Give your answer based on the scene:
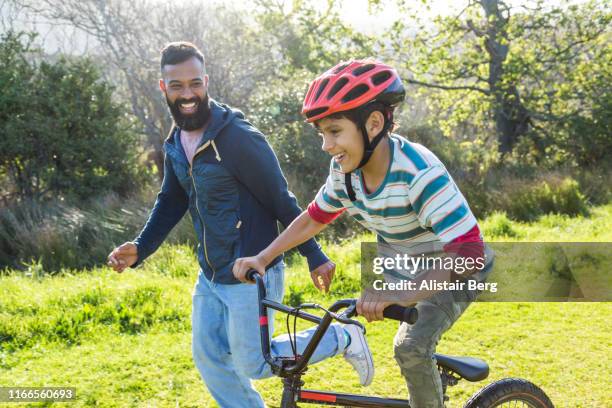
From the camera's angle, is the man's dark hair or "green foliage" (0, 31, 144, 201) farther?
"green foliage" (0, 31, 144, 201)

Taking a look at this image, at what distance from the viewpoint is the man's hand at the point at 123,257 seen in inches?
147

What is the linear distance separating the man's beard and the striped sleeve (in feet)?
4.52

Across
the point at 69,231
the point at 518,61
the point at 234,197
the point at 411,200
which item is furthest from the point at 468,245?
the point at 518,61

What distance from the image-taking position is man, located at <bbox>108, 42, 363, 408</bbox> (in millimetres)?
3469

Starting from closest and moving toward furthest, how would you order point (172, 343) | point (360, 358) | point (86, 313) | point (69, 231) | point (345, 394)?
point (345, 394), point (360, 358), point (172, 343), point (86, 313), point (69, 231)

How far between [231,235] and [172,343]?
2482 millimetres

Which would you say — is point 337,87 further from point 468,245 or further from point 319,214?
point 468,245

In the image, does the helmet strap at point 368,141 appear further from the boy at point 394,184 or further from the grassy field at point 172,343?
the grassy field at point 172,343

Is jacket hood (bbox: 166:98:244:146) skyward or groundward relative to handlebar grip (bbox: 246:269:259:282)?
skyward

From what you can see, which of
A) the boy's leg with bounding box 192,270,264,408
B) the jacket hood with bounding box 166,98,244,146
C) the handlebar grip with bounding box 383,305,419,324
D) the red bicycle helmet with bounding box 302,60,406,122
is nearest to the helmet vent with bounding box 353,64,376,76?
the red bicycle helmet with bounding box 302,60,406,122

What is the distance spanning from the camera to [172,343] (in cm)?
567

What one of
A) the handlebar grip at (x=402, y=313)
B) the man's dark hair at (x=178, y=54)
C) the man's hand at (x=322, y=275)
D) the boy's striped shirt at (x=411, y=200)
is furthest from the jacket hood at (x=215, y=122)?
the handlebar grip at (x=402, y=313)

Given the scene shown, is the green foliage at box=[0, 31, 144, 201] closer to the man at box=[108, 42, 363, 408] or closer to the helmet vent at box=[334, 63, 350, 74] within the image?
the man at box=[108, 42, 363, 408]

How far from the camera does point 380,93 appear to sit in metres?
2.88
